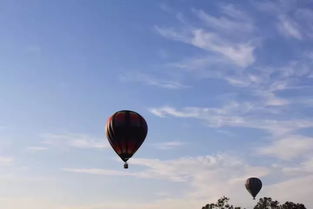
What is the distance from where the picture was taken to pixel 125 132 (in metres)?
55.2

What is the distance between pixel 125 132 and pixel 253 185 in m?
56.4

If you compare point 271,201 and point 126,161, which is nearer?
point 126,161

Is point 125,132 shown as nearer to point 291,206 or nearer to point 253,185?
point 253,185

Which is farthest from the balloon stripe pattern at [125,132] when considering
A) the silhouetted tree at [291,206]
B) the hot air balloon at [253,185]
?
the silhouetted tree at [291,206]

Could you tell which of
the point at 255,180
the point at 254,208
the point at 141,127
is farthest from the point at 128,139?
the point at 254,208

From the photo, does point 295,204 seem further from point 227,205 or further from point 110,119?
point 110,119

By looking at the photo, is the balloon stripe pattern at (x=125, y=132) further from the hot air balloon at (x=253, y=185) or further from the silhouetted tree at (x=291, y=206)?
the silhouetted tree at (x=291, y=206)

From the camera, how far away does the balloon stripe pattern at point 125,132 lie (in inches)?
2174

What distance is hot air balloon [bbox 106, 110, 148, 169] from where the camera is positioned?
55219 mm

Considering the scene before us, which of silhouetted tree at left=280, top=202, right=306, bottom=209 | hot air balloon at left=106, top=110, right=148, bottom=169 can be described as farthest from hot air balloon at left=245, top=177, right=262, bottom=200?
hot air balloon at left=106, top=110, right=148, bottom=169

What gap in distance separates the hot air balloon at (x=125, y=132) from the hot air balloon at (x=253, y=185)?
176 feet

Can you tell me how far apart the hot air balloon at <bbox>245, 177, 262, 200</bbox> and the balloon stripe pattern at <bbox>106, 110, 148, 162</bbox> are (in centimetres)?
5379

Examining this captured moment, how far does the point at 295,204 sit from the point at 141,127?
3005 inches

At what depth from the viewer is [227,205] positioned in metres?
121
